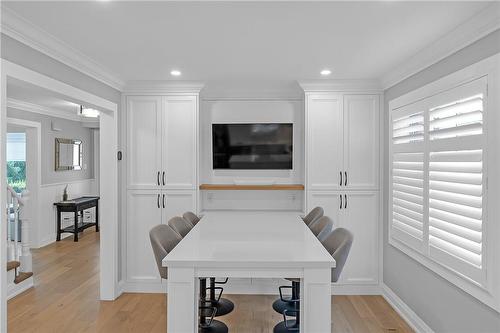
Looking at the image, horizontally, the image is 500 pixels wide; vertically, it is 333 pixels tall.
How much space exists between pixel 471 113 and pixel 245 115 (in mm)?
2779

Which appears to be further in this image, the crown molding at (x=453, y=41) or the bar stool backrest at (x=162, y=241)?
the bar stool backrest at (x=162, y=241)

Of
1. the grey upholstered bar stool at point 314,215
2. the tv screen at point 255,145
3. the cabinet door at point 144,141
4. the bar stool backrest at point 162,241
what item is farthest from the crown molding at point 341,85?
the bar stool backrest at point 162,241

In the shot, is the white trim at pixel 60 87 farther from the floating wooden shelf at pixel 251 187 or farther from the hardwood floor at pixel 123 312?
the hardwood floor at pixel 123 312

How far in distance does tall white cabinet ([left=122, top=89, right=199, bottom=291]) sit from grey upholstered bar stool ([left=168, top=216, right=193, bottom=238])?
867 millimetres

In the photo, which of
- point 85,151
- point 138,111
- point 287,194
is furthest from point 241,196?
point 85,151

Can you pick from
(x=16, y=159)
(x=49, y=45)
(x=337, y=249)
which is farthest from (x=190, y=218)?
(x=16, y=159)

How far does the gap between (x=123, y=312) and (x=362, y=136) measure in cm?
322

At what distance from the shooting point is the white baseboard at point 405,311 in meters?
3.18

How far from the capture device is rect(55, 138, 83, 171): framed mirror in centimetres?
689

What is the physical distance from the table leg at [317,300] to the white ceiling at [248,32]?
1618 millimetres

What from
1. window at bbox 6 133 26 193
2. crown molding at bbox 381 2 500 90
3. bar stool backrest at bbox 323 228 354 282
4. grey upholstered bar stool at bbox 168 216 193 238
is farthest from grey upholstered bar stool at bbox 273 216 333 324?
window at bbox 6 133 26 193

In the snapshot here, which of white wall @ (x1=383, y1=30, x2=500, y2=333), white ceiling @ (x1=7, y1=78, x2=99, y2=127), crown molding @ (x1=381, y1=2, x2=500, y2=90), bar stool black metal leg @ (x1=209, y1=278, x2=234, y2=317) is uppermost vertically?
white ceiling @ (x1=7, y1=78, x2=99, y2=127)

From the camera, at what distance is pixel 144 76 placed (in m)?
3.97

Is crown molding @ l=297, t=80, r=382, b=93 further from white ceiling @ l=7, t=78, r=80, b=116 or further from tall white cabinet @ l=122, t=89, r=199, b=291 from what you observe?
white ceiling @ l=7, t=78, r=80, b=116
